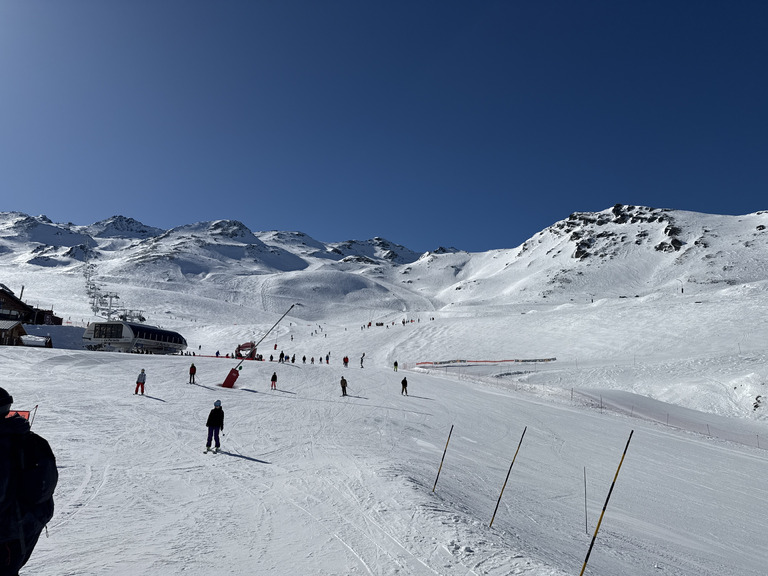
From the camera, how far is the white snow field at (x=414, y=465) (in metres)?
6.50

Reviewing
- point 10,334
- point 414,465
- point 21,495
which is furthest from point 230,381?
point 10,334

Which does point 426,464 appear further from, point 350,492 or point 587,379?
point 587,379

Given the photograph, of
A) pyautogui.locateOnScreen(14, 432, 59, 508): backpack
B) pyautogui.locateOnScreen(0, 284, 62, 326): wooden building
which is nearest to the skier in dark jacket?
pyautogui.locateOnScreen(14, 432, 59, 508): backpack

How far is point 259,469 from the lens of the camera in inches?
432

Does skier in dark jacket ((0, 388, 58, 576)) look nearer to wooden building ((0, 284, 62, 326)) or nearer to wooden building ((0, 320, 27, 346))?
wooden building ((0, 320, 27, 346))

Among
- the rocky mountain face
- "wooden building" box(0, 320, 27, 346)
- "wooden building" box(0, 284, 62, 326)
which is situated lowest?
"wooden building" box(0, 320, 27, 346)

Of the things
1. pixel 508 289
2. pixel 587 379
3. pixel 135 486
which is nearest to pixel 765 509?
pixel 135 486

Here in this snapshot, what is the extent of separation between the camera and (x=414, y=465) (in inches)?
468

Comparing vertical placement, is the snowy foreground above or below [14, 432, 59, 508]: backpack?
below

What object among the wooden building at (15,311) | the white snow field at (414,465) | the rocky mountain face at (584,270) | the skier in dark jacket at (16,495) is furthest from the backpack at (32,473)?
the rocky mountain face at (584,270)

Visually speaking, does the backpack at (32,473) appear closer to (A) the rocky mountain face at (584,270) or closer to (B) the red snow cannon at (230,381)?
(B) the red snow cannon at (230,381)

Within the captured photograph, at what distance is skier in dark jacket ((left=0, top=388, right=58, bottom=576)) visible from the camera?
2766mm

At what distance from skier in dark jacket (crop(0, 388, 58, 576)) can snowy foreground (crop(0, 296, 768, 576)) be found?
333cm

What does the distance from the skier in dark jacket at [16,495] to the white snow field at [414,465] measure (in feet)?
10.7
